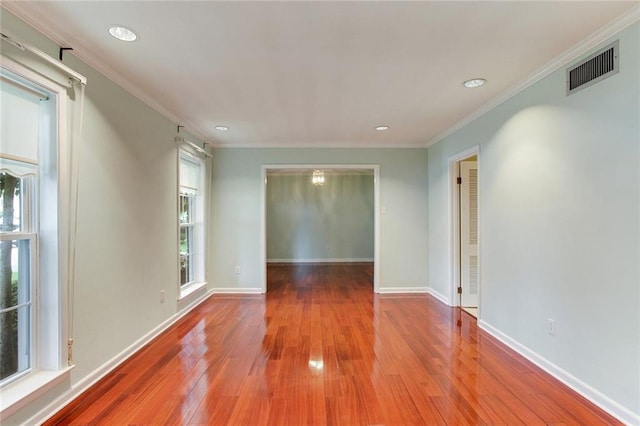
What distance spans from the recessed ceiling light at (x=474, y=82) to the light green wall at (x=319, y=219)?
5464 mm

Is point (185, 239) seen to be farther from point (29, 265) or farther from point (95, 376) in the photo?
point (29, 265)

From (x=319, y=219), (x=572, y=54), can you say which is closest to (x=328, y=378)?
(x=572, y=54)

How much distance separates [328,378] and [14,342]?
2048 mm

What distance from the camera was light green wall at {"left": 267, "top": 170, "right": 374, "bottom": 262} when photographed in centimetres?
821

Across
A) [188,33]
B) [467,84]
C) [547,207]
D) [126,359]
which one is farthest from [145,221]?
[547,207]

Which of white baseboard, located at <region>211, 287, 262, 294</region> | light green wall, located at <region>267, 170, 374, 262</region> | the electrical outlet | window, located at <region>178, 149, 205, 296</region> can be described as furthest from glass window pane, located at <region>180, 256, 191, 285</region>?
the electrical outlet

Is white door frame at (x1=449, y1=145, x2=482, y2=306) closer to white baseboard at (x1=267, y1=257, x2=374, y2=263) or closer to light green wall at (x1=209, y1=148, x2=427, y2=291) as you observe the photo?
light green wall at (x1=209, y1=148, x2=427, y2=291)

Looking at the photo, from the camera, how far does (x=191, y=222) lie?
14.7 feet

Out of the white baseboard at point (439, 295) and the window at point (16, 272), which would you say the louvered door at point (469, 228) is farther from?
the window at point (16, 272)

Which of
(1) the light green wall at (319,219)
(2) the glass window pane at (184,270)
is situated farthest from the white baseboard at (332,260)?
(2) the glass window pane at (184,270)

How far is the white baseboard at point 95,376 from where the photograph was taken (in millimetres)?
1855

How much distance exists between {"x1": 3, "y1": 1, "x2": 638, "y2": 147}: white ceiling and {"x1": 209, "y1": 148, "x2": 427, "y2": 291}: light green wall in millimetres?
1560

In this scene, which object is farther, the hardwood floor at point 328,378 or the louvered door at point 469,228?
the louvered door at point 469,228

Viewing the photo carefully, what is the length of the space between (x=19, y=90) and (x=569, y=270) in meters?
3.82
